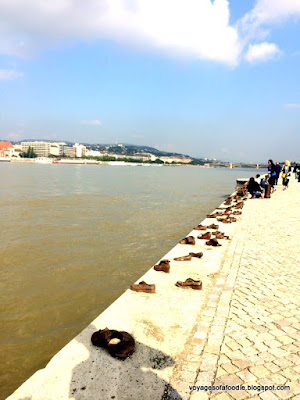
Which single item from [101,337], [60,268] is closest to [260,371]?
[101,337]

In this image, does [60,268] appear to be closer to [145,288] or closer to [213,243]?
[145,288]

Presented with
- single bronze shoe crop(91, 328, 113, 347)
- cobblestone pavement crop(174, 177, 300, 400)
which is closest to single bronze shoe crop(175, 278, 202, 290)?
cobblestone pavement crop(174, 177, 300, 400)

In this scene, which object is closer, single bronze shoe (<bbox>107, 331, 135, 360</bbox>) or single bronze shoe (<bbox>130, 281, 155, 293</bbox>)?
single bronze shoe (<bbox>107, 331, 135, 360</bbox>)

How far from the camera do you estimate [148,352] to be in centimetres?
341

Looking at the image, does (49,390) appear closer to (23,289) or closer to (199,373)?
(199,373)

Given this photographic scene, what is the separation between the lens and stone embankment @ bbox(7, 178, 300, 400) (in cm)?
288

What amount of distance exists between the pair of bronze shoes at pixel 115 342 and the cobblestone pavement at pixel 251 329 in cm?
68

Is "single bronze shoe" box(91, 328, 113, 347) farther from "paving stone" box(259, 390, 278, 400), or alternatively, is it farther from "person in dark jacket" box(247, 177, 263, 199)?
"person in dark jacket" box(247, 177, 263, 199)

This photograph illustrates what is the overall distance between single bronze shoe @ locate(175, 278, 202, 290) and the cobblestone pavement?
0.29 m

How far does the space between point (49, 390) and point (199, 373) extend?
1.43 metres

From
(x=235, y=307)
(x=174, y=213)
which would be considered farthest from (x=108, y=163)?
(x=235, y=307)

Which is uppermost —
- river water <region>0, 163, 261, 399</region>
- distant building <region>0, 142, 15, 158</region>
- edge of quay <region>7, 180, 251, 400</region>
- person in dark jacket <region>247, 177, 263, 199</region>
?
distant building <region>0, 142, 15, 158</region>

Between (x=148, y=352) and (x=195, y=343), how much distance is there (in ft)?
1.92

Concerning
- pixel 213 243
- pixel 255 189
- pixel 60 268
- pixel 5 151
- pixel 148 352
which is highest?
pixel 5 151
